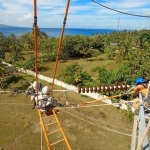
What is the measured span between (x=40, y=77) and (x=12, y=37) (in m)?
28.9

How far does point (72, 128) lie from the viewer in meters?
18.3

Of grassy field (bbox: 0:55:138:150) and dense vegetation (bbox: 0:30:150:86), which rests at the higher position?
dense vegetation (bbox: 0:30:150:86)

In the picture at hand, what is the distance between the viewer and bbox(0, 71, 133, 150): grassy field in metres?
16.2

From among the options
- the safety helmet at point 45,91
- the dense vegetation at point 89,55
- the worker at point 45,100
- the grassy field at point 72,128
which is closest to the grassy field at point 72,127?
the grassy field at point 72,128

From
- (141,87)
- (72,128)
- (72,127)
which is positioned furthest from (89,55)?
(141,87)

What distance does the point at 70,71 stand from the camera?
30.0m

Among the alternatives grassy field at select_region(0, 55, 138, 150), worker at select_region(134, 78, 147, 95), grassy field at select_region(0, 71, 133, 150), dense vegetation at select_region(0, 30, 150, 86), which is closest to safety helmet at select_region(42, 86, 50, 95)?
worker at select_region(134, 78, 147, 95)

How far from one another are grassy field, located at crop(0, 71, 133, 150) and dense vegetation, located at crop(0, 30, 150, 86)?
489 cm

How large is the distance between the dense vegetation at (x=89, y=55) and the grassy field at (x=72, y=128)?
4892 mm

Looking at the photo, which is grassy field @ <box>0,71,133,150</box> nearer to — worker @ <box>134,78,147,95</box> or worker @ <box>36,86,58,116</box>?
worker @ <box>134,78,147,95</box>

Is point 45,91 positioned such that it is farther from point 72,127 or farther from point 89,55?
point 89,55

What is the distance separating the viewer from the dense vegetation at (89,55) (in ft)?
84.4

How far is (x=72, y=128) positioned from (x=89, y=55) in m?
31.5

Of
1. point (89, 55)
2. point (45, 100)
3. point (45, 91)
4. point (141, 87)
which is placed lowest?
point (89, 55)
